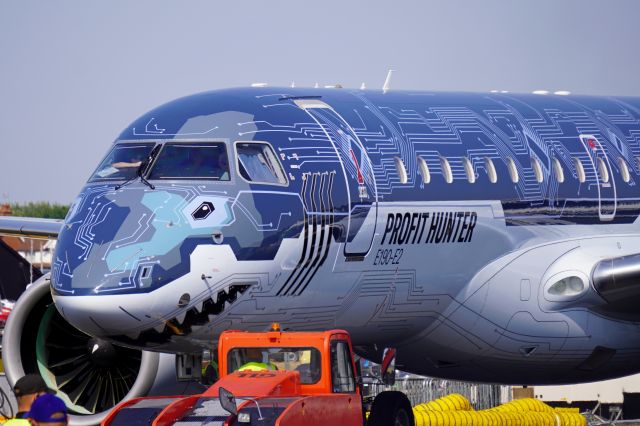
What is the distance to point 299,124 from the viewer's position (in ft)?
54.5

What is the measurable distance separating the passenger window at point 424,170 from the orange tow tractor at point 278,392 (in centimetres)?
282

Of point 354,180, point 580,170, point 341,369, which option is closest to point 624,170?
point 580,170

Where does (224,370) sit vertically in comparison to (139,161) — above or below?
below

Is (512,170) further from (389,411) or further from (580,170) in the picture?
(389,411)

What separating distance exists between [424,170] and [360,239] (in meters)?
1.53

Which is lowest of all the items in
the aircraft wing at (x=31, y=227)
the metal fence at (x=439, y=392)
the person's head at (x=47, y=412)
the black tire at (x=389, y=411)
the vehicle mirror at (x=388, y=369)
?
the metal fence at (x=439, y=392)

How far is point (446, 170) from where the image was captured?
17609 millimetres

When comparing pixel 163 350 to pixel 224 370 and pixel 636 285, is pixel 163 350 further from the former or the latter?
pixel 636 285

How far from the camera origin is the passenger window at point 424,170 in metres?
17.3

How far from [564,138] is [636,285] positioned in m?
2.71

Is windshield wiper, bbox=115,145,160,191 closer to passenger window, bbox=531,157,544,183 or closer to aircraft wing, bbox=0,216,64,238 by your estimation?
passenger window, bbox=531,157,544,183

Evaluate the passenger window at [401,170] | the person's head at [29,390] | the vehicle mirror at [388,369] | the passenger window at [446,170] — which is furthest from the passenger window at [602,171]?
the person's head at [29,390]

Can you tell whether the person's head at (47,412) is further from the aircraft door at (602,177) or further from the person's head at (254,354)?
the aircraft door at (602,177)

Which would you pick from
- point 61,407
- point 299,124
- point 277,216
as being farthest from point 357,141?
point 61,407
